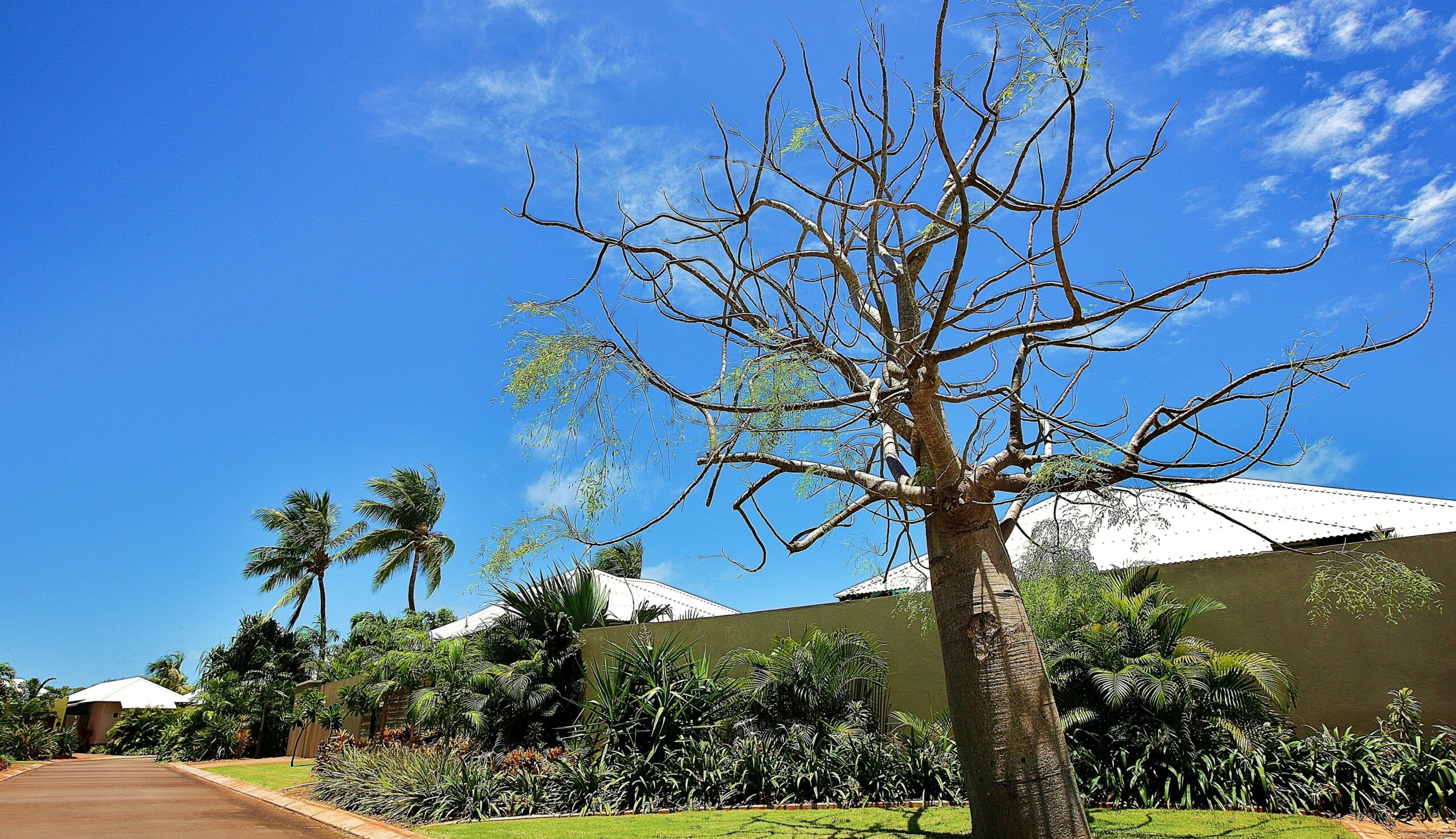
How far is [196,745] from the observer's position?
70.7 ft

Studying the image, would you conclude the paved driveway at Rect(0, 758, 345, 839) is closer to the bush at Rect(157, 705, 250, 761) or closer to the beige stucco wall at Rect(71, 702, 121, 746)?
the bush at Rect(157, 705, 250, 761)

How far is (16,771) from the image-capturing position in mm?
17953

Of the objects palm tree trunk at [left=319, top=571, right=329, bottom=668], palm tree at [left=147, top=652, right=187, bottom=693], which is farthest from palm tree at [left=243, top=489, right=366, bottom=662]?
palm tree at [left=147, top=652, right=187, bottom=693]

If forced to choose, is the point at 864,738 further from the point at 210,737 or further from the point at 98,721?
the point at 98,721

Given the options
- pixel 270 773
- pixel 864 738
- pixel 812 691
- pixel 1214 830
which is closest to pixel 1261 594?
pixel 1214 830

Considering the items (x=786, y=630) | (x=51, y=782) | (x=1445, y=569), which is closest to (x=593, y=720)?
(x=786, y=630)

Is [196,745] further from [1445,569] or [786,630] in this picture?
[1445,569]

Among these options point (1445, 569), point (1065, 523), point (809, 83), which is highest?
point (809, 83)

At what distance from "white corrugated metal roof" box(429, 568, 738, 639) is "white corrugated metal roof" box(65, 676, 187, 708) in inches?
Answer: 832

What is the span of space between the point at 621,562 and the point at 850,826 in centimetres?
1728

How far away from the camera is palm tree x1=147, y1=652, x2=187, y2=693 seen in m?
38.9

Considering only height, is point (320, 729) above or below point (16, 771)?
above

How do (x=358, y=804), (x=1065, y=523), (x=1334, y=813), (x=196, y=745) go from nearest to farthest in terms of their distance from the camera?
(x=1334, y=813) < (x=1065, y=523) < (x=358, y=804) < (x=196, y=745)

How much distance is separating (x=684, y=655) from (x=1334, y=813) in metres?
6.09
